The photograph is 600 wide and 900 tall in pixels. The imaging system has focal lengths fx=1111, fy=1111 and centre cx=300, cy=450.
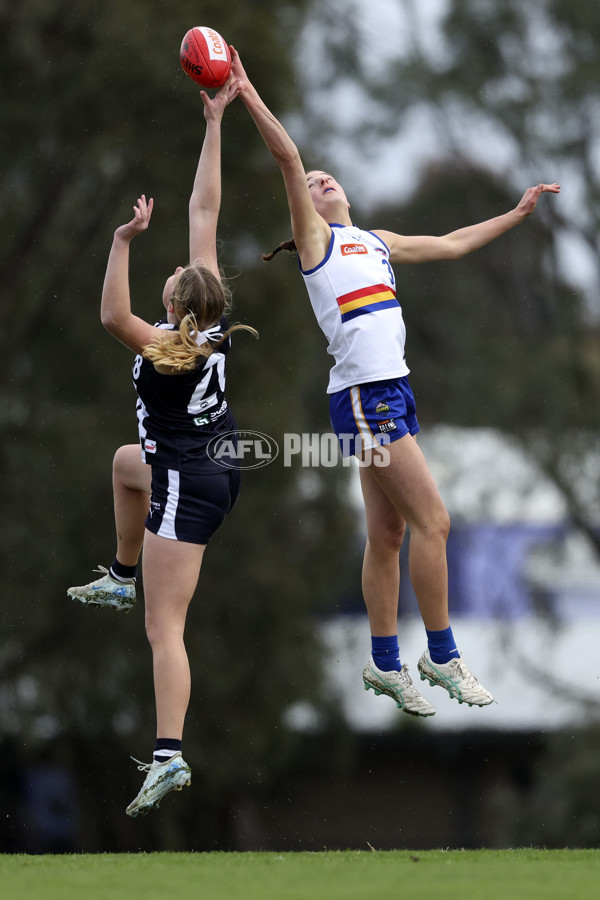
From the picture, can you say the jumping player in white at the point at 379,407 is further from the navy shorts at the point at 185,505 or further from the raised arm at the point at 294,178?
the navy shorts at the point at 185,505

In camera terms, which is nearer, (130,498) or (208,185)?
(208,185)

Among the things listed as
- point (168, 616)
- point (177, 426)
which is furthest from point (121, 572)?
point (177, 426)

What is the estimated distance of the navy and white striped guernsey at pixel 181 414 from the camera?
13.4ft

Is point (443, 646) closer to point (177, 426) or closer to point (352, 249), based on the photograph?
point (177, 426)

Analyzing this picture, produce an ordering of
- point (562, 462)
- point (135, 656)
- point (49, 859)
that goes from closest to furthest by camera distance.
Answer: point (49, 859) < point (135, 656) < point (562, 462)

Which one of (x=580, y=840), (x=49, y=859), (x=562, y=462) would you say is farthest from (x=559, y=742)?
(x=49, y=859)

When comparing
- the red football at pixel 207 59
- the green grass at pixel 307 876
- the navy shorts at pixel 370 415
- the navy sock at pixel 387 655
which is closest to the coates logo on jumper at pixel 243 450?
the navy shorts at pixel 370 415

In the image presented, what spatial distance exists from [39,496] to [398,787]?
3.56 meters

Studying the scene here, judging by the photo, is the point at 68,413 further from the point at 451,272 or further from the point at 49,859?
the point at 49,859

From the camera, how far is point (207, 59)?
4.27 metres

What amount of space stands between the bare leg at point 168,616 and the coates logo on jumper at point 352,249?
4.19 ft

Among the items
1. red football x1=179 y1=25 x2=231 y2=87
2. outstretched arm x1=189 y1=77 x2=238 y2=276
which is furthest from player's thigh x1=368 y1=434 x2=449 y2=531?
red football x1=179 y1=25 x2=231 y2=87

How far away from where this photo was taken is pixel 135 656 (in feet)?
27.7

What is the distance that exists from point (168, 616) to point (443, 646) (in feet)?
3.65
